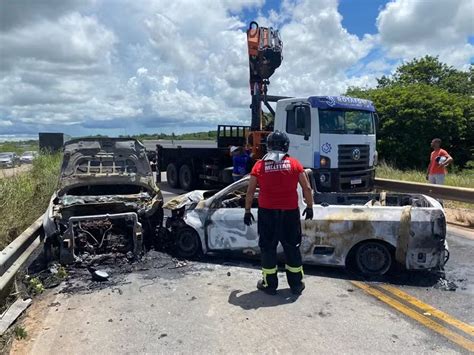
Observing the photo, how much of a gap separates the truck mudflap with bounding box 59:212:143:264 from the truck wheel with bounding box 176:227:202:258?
0.55 m

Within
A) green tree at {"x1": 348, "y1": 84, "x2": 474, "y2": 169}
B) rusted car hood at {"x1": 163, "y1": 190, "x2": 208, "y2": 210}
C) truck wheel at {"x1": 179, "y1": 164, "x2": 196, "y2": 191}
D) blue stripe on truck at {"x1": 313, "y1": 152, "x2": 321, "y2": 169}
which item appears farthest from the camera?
green tree at {"x1": 348, "y1": 84, "x2": 474, "y2": 169}

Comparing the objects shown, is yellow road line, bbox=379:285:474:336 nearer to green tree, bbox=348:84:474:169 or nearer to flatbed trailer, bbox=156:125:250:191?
flatbed trailer, bbox=156:125:250:191

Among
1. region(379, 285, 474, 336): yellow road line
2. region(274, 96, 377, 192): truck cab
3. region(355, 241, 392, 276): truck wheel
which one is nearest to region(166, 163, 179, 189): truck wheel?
region(274, 96, 377, 192): truck cab

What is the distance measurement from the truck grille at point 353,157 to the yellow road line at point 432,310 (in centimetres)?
536

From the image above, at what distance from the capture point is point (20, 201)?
8.01m

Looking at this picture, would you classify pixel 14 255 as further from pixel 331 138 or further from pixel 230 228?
pixel 331 138

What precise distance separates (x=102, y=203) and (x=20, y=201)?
2307 mm

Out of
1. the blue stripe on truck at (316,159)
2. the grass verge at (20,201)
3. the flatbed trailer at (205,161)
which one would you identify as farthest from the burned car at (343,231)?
the flatbed trailer at (205,161)

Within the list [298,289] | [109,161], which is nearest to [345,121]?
[109,161]

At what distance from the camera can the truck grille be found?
411 inches

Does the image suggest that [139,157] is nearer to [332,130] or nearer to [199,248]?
[199,248]

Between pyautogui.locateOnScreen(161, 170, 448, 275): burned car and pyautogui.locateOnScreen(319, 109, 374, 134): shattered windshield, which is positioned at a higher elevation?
pyautogui.locateOnScreen(319, 109, 374, 134): shattered windshield

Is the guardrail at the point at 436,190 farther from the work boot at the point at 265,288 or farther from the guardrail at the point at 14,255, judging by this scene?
the guardrail at the point at 14,255

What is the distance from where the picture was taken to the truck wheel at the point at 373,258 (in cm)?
566
